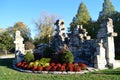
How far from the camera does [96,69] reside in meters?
19.8

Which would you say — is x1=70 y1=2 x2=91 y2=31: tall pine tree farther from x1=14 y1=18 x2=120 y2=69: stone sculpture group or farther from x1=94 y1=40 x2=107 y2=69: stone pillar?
x1=94 y1=40 x2=107 y2=69: stone pillar

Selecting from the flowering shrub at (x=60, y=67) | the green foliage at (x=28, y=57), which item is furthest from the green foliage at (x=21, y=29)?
the flowering shrub at (x=60, y=67)

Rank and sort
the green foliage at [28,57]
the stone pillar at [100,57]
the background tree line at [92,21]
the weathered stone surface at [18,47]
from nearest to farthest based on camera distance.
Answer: the stone pillar at [100,57], the green foliage at [28,57], the weathered stone surface at [18,47], the background tree line at [92,21]

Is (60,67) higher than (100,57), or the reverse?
(100,57)

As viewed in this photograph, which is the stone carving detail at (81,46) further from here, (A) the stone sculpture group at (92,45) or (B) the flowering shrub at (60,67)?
(B) the flowering shrub at (60,67)

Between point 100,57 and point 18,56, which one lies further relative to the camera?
point 18,56

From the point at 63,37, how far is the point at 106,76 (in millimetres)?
11653

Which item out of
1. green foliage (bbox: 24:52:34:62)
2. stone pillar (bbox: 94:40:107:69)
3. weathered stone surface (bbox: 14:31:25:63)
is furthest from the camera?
weathered stone surface (bbox: 14:31:25:63)

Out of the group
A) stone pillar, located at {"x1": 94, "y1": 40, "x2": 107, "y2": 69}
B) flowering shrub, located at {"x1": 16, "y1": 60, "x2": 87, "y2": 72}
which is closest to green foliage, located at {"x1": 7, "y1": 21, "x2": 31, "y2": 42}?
flowering shrub, located at {"x1": 16, "y1": 60, "x2": 87, "y2": 72}

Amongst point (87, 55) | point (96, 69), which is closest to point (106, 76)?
point (96, 69)

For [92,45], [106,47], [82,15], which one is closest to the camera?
[106,47]

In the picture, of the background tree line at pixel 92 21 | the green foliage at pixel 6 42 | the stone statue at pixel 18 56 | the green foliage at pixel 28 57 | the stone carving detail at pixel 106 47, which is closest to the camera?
the stone carving detail at pixel 106 47

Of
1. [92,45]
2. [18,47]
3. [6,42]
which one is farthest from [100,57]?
[6,42]

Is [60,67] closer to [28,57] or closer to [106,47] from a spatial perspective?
[106,47]
